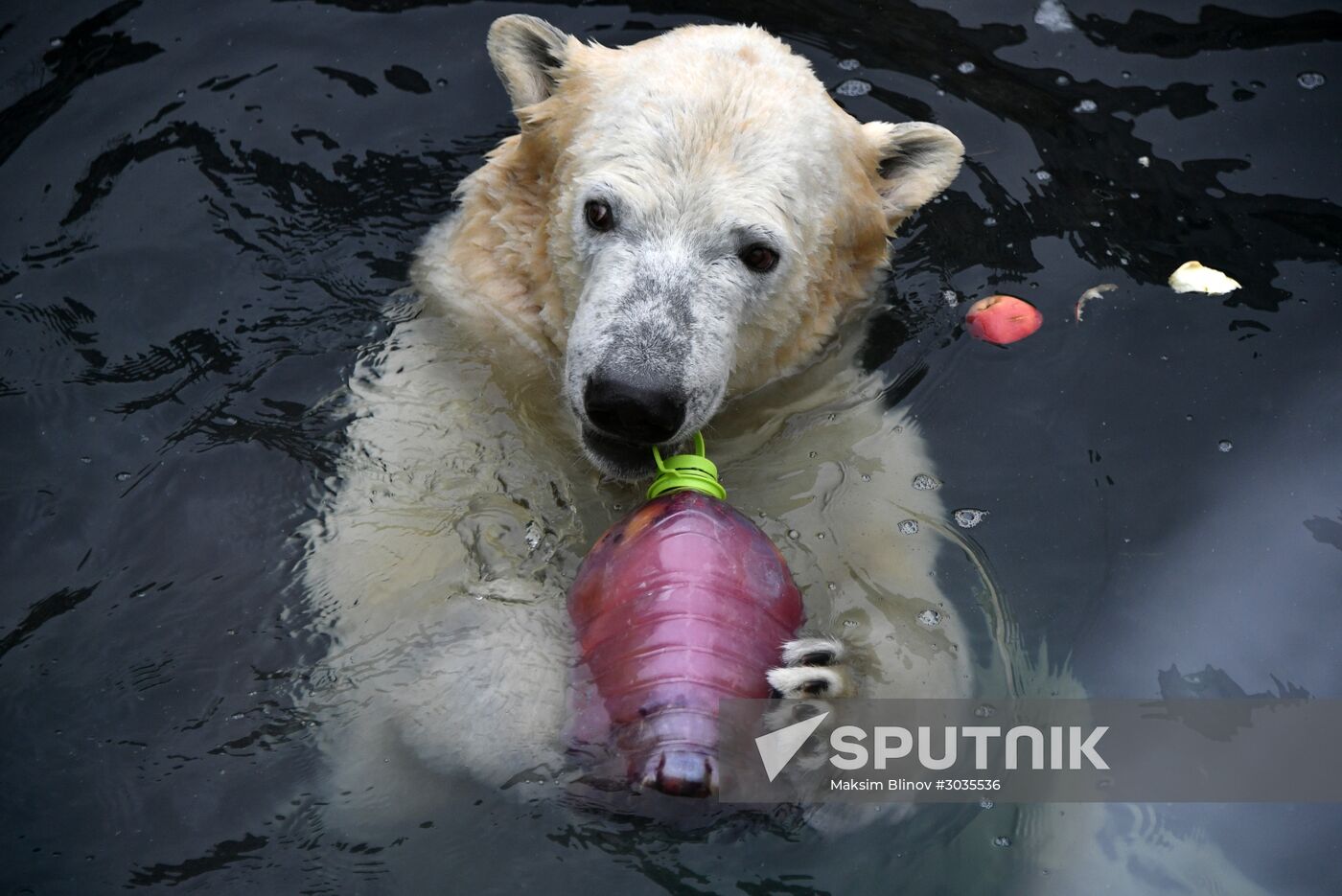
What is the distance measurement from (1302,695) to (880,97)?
305 centimetres

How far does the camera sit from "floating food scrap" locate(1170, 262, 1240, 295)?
187 inches

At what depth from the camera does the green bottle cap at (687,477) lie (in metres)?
3.15

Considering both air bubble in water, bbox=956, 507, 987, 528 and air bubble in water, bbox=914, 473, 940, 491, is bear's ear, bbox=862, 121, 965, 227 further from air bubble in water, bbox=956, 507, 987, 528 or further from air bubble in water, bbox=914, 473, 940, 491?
air bubble in water, bbox=956, 507, 987, 528

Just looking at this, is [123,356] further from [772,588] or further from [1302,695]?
[1302,695]

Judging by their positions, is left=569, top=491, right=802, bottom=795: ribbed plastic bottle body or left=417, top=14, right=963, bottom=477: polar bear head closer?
left=569, top=491, right=802, bottom=795: ribbed plastic bottle body

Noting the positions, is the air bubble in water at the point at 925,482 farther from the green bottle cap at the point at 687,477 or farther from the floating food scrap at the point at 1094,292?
the floating food scrap at the point at 1094,292

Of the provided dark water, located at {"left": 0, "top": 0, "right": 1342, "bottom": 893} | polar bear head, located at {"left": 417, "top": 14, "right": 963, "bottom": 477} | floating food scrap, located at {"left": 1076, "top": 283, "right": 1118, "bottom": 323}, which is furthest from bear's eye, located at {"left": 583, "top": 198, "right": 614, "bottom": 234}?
floating food scrap, located at {"left": 1076, "top": 283, "right": 1118, "bottom": 323}

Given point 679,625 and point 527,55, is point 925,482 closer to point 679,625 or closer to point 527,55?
point 679,625

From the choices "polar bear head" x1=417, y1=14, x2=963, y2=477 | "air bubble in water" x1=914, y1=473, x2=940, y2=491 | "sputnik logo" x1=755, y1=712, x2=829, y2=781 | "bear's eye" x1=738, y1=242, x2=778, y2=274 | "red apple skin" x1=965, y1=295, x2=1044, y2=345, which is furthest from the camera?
"red apple skin" x1=965, y1=295, x2=1044, y2=345

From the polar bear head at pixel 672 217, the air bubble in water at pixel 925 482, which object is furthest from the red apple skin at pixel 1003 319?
the air bubble in water at pixel 925 482

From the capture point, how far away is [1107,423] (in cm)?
439

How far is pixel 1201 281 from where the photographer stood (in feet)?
15.6

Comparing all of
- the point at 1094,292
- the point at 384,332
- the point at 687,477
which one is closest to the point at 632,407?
the point at 687,477

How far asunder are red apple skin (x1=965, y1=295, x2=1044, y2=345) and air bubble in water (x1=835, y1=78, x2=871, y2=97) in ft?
4.25
